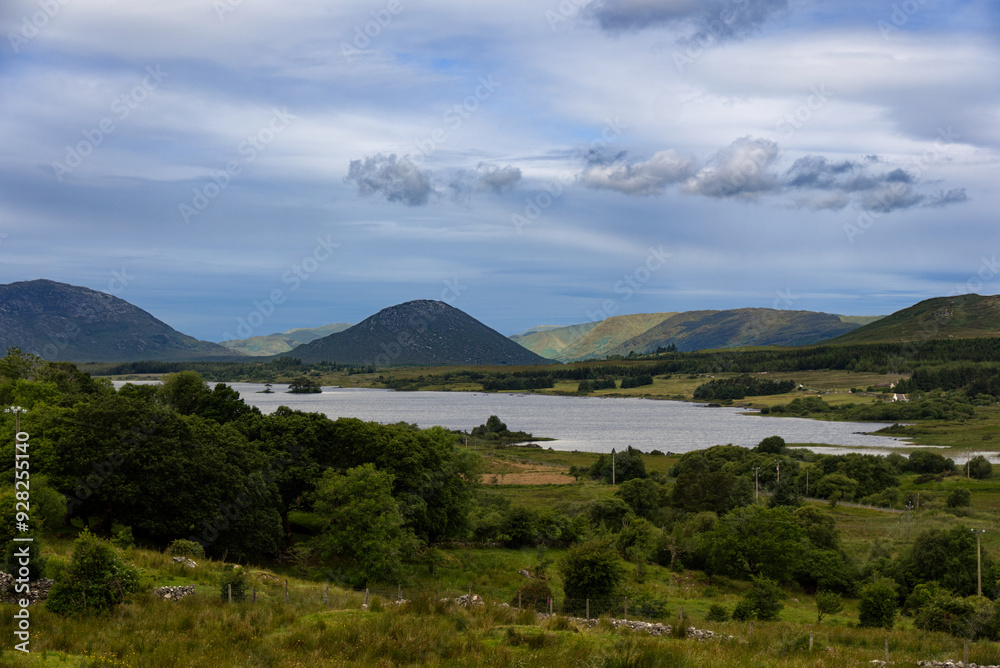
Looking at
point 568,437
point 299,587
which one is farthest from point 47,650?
point 568,437

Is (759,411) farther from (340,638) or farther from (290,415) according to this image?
(340,638)

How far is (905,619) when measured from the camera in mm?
34594

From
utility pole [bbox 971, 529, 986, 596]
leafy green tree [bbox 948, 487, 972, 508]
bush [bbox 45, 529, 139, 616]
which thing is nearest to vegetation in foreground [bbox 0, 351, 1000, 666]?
bush [bbox 45, 529, 139, 616]

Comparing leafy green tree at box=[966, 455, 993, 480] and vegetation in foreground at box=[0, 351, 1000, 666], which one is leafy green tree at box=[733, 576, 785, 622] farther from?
leafy green tree at box=[966, 455, 993, 480]

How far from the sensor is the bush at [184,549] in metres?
28.4

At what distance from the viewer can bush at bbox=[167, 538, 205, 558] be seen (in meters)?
28.4

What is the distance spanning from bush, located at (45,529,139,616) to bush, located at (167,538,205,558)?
9489 millimetres

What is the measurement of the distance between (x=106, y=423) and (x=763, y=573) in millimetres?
36671

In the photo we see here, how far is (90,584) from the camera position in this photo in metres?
18.1

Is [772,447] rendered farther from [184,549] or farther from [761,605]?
[184,549]

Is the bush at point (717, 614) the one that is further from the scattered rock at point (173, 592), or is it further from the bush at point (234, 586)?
the scattered rock at point (173, 592)

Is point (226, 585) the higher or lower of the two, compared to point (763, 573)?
higher

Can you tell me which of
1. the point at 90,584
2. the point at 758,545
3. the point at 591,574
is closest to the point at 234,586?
the point at 90,584

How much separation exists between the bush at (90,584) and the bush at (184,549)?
374 inches
